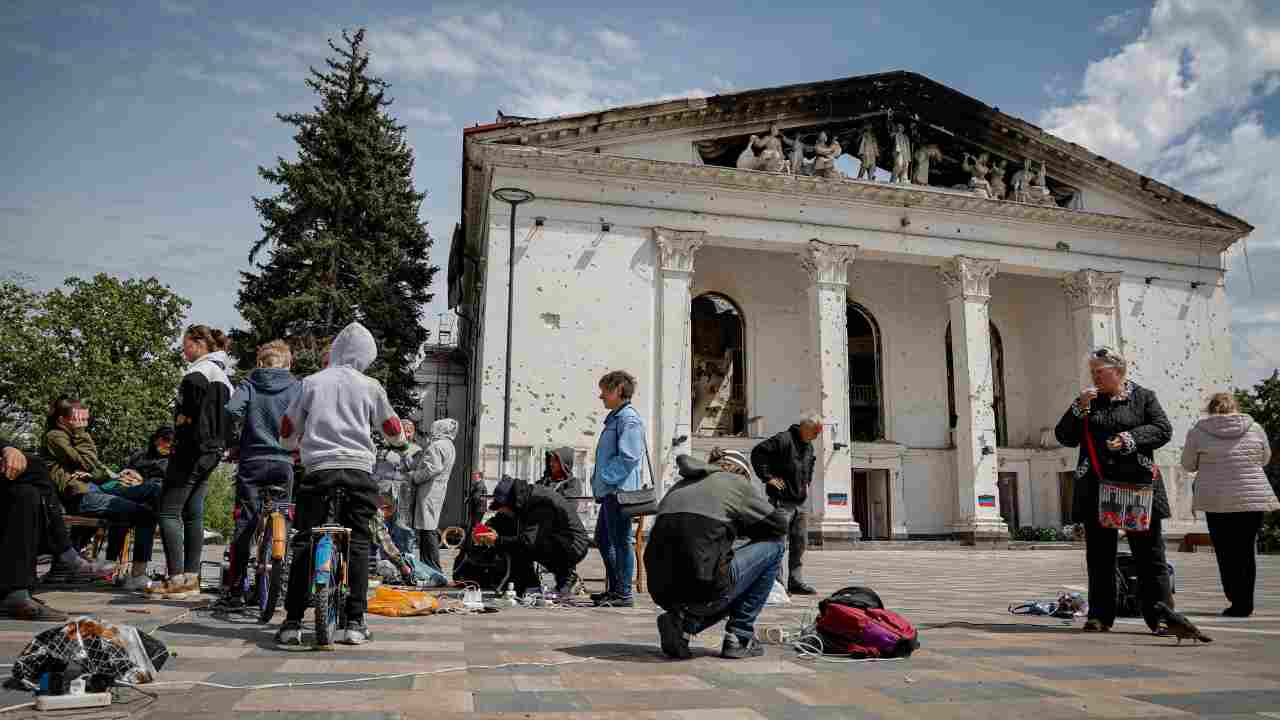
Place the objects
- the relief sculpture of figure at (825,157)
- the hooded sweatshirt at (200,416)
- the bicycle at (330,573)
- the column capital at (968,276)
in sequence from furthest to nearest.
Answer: the column capital at (968,276) < the relief sculpture of figure at (825,157) < the hooded sweatshirt at (200,416) < the bicycle at (330,573)

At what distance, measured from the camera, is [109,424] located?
33.9 m

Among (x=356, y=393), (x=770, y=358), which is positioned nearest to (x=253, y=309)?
(x=770, y=358)

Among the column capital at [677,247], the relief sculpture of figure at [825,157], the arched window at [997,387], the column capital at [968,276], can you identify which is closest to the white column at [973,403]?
the column capital at [968,276]

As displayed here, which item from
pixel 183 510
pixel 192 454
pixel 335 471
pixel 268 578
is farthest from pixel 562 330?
pixel 335 471

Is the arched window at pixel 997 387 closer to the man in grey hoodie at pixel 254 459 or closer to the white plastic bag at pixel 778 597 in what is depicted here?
the white plastic bag at pixel 778 597

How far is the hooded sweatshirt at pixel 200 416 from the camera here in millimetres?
6785

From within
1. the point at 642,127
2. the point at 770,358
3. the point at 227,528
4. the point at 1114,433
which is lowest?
the point at 227,528

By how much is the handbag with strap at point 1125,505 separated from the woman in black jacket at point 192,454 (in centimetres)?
655

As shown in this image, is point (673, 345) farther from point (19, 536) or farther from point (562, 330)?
point (19, 536)

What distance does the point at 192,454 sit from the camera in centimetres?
685

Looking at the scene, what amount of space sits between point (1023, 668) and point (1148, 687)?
2.22ft

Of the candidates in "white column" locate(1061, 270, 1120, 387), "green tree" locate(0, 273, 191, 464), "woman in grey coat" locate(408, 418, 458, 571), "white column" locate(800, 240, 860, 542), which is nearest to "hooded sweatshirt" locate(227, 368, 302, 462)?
"woman in grey coat" locate(408, 418, 458, 571)

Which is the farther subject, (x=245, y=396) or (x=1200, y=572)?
(x=1200, y=572)

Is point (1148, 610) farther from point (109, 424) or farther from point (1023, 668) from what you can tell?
point (109, 424)
